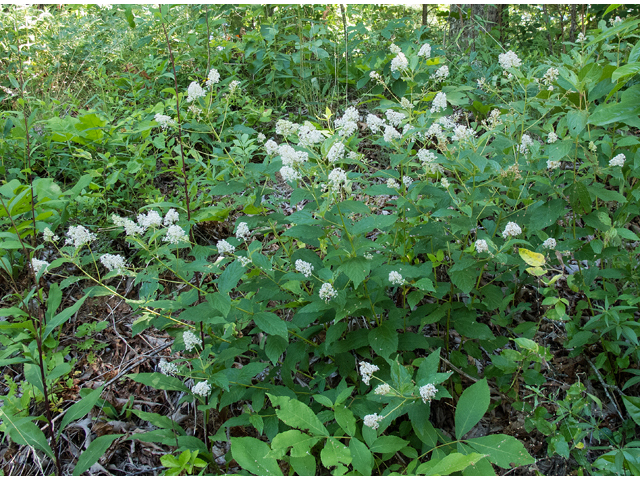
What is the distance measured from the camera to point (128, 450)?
216cm

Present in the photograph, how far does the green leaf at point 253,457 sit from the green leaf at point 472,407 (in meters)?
0.74

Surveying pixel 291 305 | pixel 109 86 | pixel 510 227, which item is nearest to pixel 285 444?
pixel 291 305

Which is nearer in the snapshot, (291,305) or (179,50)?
(291,305)

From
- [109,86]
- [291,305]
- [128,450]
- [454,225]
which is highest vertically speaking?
[109,86]

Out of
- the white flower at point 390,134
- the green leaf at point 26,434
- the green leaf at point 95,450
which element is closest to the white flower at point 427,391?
the white flower at point 390,134

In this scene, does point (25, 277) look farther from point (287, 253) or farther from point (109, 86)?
point (109, 86)

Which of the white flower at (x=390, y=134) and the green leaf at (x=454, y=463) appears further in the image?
the white flower at (x=390, y=134)

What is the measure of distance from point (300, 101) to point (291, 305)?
297cm

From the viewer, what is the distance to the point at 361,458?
5.16 feet

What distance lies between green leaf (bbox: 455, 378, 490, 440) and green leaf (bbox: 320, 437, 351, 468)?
46 centimetres

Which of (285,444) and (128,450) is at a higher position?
(285,444)

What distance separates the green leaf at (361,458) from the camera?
5.08 feet

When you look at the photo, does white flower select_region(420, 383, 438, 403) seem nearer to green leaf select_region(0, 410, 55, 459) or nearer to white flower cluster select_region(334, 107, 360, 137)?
white flower cluster select_region(334, 107, 360, 137)

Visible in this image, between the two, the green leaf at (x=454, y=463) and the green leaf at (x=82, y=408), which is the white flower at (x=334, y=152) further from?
the green leaf at (x=82, y=408)
